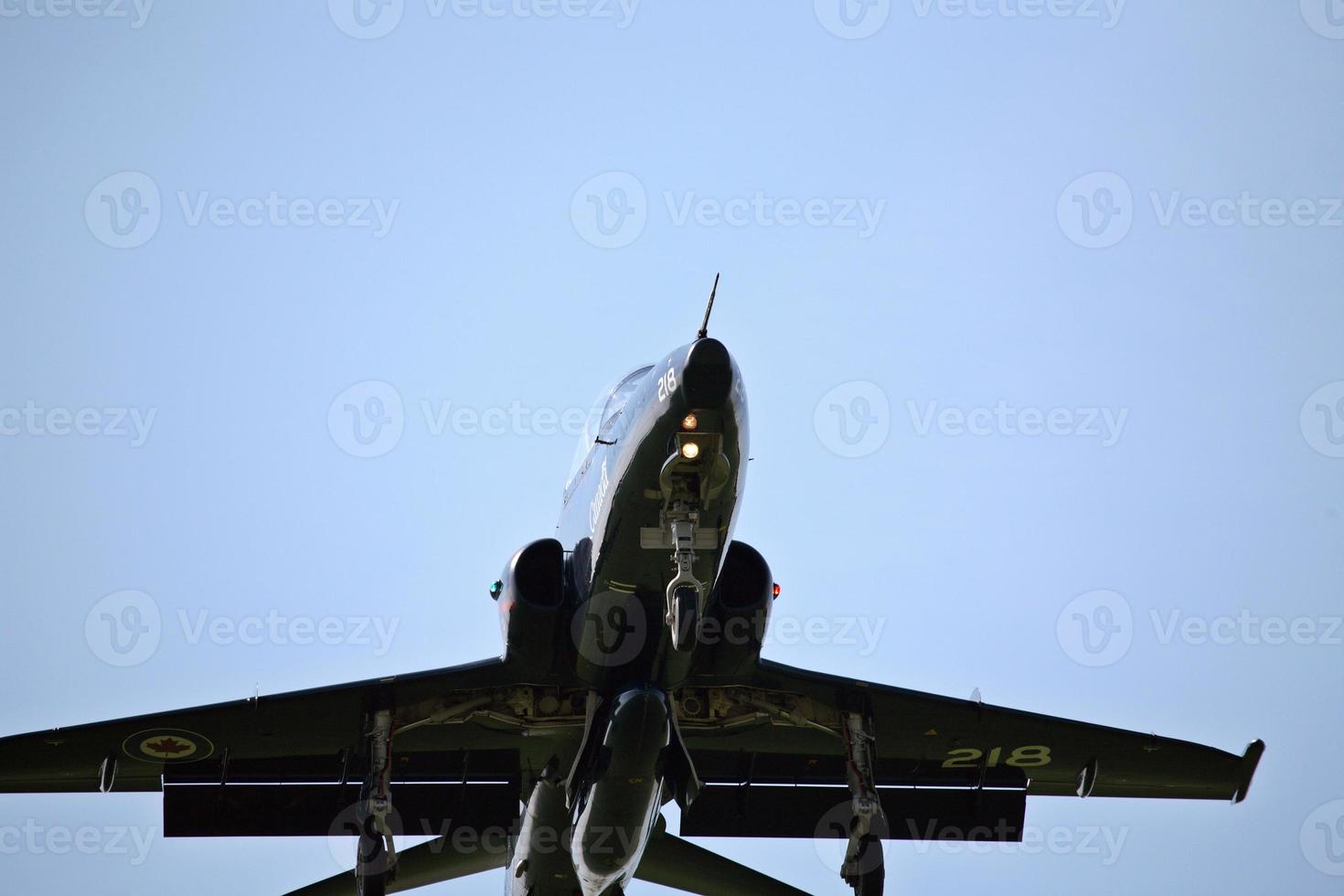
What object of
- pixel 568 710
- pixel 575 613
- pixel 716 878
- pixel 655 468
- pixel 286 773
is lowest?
pixel 716 878

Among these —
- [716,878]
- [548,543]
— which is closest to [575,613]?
[548,543]

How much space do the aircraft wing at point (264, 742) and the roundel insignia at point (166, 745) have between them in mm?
11

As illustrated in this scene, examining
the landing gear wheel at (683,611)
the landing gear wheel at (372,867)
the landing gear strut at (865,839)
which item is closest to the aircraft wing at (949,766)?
the landing gear strut at (865,839)

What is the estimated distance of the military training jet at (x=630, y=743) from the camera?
42.3ft

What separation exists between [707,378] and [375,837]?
603 centimetres

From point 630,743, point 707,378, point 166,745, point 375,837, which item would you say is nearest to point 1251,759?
point 630,743

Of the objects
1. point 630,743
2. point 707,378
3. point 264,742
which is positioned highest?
point 707,378

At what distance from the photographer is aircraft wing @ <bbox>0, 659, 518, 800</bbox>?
15719 millimetres

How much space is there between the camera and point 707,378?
11789mm

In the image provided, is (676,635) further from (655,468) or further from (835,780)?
(835,780)

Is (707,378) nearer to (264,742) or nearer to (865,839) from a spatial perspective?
(865,839)

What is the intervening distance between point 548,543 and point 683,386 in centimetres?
334

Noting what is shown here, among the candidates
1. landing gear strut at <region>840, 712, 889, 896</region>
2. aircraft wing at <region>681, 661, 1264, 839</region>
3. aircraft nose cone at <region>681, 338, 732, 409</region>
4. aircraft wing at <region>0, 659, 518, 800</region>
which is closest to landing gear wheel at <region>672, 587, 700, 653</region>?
aircraft nose cone at <region>681, 338, 732, 409</region>

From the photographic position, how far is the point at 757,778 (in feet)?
59.2
